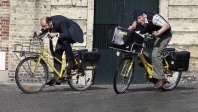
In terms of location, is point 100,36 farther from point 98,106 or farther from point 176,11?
point 98,106

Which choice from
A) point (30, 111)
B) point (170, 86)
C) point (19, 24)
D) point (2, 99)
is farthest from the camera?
point (19, 24)

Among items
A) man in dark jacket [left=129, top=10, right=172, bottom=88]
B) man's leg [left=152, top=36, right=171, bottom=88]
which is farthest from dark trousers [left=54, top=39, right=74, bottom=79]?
man's leg [left=152, top=36, right=171, bottom=88]

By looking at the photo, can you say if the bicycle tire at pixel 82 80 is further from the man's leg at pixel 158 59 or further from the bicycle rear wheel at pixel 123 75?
the man's leg at pixel 158 59

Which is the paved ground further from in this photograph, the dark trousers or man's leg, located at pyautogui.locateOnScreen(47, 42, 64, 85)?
the dark trousers

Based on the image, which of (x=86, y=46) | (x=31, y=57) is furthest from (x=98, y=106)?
(x=86, y=46)

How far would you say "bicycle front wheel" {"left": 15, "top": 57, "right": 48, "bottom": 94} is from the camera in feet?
32.8

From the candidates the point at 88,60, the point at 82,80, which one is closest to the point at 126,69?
the point at 88,60

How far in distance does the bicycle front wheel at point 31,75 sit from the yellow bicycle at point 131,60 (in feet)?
4.82

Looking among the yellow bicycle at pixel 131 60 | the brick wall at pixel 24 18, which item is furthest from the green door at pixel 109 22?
the yellow bicycle at pixel 131 60

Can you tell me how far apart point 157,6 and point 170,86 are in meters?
2.86

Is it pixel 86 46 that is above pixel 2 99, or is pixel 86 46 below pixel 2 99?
above

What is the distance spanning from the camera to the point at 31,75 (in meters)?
10.6

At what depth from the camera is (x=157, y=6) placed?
13.1 m

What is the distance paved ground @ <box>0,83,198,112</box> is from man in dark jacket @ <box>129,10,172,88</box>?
1.45 feet
